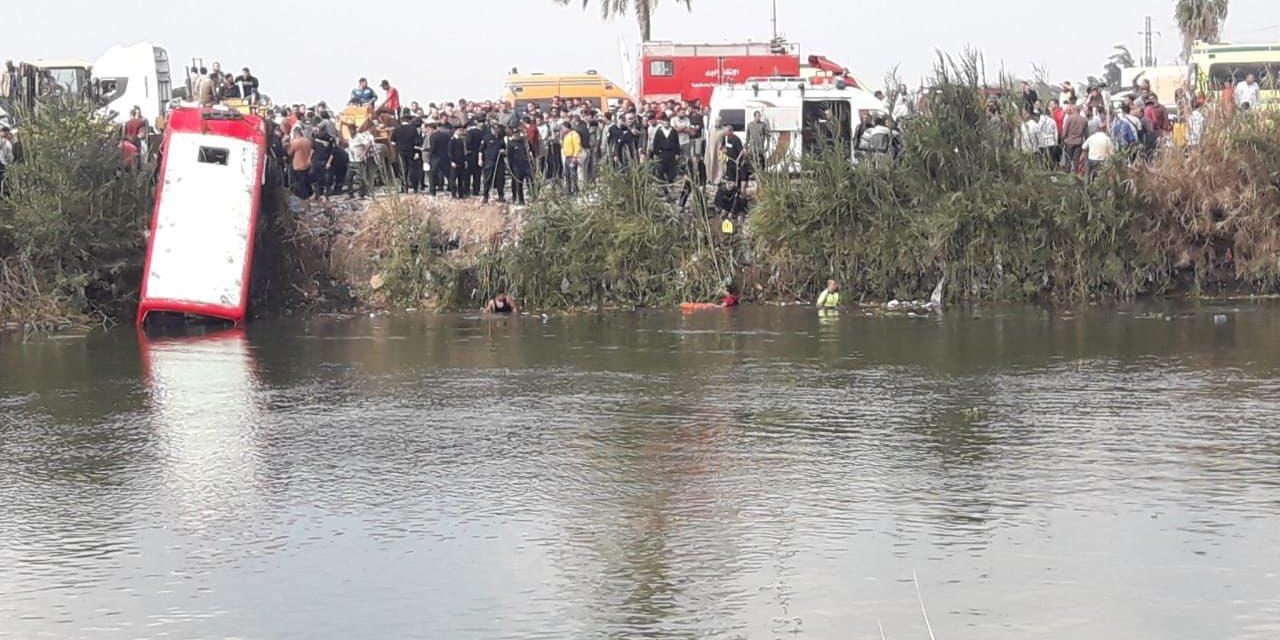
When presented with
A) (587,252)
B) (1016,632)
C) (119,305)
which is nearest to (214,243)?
(119,305)

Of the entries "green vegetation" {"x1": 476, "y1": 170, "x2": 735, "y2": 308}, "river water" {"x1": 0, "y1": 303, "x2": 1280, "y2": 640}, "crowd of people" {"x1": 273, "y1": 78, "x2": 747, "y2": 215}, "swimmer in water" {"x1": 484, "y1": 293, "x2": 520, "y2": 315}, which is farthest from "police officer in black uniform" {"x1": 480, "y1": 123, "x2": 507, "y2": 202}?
"river water" {"x1": 0, "y1": 303, "x2": 1280, "y2": 640}

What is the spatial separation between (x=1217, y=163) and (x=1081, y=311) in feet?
12.0

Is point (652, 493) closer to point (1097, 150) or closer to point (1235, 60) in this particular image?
point (1097, 150)

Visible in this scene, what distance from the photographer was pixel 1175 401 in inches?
635

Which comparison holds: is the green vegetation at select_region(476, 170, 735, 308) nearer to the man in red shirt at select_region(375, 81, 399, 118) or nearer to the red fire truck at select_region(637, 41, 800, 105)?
the man in red shirt at select_region(375, 81, 399, 118)

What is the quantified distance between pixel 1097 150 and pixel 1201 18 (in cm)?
4538

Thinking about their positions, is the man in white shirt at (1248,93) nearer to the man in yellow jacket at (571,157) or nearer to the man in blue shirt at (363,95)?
the man in yellow jacket at (571,157)

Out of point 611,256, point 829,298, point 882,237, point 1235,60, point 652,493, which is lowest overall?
point 652,493

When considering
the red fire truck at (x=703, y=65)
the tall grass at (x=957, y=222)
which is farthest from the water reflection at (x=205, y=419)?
the red fire truck at (x=703, y=65)

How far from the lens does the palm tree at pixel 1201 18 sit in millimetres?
68750

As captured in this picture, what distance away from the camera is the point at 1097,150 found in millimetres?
27000

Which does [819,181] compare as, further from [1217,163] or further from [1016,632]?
[1016,632]

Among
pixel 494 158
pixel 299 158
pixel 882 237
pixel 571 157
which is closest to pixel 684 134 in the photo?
pixel 571 157

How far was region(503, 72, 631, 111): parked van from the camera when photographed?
145ft
